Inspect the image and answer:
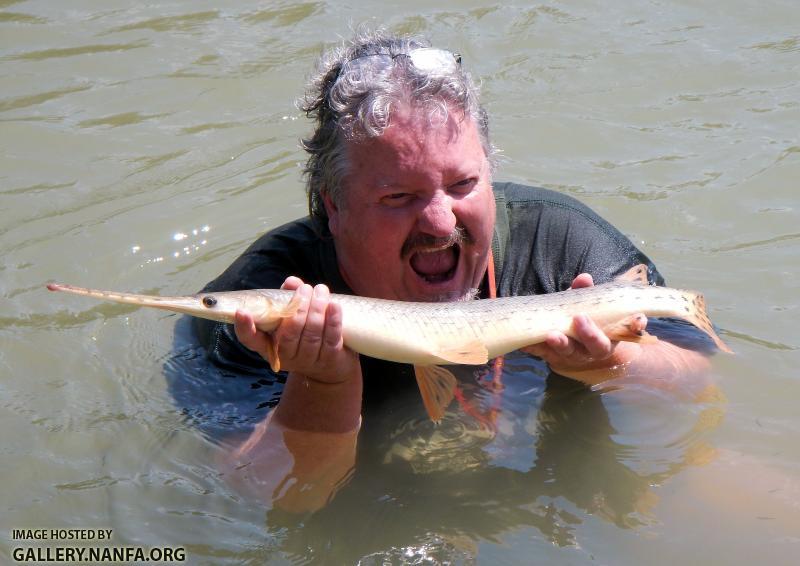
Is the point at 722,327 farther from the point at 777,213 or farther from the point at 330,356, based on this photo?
the point at 330,356

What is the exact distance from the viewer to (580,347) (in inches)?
173

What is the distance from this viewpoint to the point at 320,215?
17.0 feet

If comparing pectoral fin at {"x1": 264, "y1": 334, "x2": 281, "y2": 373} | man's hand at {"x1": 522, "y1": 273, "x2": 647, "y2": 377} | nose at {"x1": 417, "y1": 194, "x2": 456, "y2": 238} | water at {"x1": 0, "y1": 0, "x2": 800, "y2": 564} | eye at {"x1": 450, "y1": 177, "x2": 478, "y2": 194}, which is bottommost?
water at {"x1": 0, "y1": 0, "x2": 800, "y2": 564}

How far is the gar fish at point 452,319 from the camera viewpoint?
4020mm

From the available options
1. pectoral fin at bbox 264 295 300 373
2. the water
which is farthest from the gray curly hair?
the water

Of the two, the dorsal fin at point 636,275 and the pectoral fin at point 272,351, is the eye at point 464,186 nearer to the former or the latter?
the dorsal fin at point 636,275

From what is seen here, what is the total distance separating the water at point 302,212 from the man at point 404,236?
396 mm

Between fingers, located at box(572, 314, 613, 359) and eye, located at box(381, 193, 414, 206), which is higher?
eye, located at box(381, 193, 414, 206)

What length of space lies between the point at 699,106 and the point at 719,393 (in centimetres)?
404

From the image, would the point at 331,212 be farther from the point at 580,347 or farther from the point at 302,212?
the point at 302,212

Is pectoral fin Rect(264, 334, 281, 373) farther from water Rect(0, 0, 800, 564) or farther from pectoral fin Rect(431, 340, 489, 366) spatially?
water Rect(0, 0, 800, 564)

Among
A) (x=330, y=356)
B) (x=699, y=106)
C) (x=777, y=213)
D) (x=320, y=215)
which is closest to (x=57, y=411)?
(x=320, y=215)

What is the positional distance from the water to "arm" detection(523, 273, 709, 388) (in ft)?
0.64

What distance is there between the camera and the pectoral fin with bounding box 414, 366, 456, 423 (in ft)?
14.4
